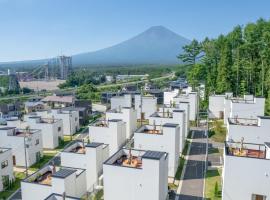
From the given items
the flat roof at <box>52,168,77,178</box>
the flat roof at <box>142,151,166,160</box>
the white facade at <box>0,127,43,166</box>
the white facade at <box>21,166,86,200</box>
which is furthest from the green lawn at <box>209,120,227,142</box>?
the white facade at <box>0,127,43,166</box>

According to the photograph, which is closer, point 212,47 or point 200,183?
point 200,183

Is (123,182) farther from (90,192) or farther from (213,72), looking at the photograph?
(213,72)

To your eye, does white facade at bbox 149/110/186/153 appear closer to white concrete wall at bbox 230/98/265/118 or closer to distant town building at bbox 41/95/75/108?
white concrete wall at bbox 230/98/265/118

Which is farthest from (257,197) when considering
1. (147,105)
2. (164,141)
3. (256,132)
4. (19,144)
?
(147,105)

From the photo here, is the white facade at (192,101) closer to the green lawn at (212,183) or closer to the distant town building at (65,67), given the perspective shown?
the green lawn at (212,183)

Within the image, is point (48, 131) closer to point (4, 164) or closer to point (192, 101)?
point (4, 164)

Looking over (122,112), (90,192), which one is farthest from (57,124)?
(90,192)
